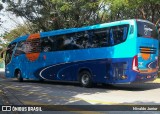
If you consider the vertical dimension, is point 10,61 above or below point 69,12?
below

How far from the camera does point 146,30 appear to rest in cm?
1767

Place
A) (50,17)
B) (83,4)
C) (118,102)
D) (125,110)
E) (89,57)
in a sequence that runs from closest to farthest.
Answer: (125,110) → (118,102) → (89,57) → (83,4) → (50,17)

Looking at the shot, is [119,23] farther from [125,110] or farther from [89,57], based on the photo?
[125,110]

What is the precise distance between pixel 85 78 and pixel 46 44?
4173 millimetres

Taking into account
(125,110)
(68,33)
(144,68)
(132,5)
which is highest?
(132,5)

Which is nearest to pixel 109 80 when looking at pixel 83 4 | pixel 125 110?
pixel 125 110

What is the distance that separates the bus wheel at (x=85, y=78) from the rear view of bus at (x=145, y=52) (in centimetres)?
322

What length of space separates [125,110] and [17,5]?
26.8 metres

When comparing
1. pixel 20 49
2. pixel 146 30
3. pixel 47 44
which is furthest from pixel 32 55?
pixel 146 30

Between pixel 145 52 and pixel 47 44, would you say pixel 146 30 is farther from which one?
pixel 47 44

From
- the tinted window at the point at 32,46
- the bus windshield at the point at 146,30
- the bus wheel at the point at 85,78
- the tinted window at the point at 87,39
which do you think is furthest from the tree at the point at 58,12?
the bus windshield at the point at 146,30

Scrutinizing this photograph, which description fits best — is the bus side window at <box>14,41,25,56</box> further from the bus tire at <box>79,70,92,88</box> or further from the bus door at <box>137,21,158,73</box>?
the bus door at <box>137,21,158,73</box>

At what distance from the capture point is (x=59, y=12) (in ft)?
109

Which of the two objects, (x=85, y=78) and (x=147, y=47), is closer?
(x=147, y=47)
